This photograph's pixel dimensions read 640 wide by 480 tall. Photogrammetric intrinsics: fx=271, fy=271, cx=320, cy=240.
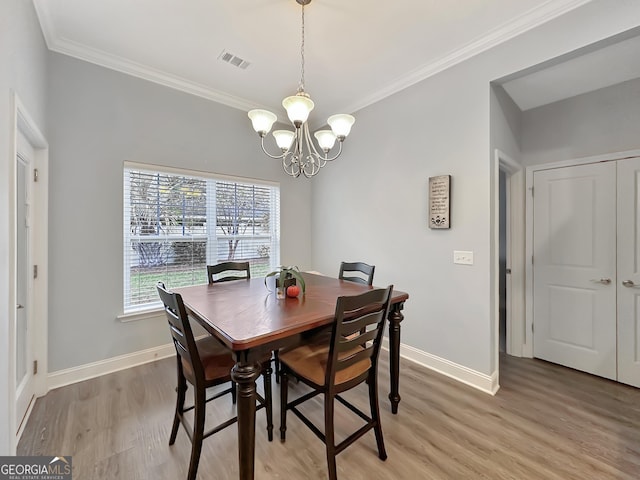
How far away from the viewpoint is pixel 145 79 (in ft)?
→ 9.03

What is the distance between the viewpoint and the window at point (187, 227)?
2787 millimetres

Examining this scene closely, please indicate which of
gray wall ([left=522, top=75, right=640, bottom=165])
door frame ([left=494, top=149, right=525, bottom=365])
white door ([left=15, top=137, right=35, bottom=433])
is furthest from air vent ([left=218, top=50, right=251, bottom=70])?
gray wall ([left=522, top=75, right=640, bottom=165])

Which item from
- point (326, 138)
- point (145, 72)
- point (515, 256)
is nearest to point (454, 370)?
point (515, 256)

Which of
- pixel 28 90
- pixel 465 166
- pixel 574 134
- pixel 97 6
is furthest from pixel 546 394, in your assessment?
pixel 97 6

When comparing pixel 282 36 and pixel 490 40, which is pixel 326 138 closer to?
pixel 282 36

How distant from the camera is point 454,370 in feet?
8.36

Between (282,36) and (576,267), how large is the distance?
11.5 feet

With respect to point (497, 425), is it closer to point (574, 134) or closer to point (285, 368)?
point (285, 368)

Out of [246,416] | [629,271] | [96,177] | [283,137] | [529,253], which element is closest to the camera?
[246,416]

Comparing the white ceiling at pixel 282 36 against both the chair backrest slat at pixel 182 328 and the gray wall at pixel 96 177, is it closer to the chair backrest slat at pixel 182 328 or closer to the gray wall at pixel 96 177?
the gray wall at pixel 96 177

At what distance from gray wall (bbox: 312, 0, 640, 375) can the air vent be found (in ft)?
4.81

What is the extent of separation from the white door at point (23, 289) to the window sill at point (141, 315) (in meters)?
0.62

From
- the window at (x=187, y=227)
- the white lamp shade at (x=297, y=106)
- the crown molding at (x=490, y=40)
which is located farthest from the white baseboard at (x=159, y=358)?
the crown molding at (x=490, y=40)

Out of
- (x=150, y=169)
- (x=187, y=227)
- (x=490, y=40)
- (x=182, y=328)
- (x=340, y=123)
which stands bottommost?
(x=182, y=328)
